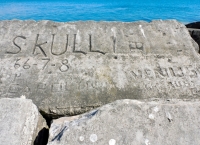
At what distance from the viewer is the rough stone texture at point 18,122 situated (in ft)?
4.26

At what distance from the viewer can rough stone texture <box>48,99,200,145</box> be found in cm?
119

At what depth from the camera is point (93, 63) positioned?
2441mm

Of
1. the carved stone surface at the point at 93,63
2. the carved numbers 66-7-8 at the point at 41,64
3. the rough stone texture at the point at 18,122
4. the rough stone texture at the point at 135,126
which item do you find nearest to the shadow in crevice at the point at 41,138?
the rough stone texture at the point at 18,122

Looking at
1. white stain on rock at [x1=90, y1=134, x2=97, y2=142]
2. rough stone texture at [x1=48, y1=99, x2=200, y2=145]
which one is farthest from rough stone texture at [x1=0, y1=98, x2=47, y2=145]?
white stain on rock at [x1=90, y1=134, x2=97, y2=142]

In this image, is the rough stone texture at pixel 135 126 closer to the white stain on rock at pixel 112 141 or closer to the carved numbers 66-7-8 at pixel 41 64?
the white stain on rock at pixel 112 141

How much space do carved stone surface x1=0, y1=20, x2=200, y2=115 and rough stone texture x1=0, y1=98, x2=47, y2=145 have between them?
50 centimetres

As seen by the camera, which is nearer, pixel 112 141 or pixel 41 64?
pixel 112 141

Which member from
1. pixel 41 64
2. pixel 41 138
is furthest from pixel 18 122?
pixel 41 64

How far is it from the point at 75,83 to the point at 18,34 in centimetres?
117

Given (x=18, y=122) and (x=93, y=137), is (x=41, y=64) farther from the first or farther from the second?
(x=93, y=137)

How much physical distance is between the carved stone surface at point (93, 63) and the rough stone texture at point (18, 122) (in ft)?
1.65

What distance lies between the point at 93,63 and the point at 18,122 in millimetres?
1234

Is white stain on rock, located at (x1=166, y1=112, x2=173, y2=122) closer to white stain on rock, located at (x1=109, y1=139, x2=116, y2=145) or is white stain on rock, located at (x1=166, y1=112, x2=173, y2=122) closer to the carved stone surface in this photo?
white stain on rock, located at (x1=109, y1=139, x2=116, y2=145)

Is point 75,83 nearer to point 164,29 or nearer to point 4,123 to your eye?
point 4,123
